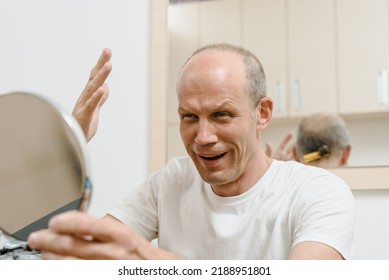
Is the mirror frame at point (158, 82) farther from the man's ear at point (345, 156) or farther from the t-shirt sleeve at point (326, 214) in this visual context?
the t-shirt sleeve at point (326, 214)

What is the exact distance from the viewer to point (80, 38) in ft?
6.01

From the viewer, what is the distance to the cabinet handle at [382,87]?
1.55m

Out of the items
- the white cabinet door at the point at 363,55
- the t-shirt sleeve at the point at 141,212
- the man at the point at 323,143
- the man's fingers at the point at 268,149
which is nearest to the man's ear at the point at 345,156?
the man at the point at 323,143

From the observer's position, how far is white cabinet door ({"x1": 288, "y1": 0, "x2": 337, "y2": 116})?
161 cm

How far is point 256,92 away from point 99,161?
0.83 metres

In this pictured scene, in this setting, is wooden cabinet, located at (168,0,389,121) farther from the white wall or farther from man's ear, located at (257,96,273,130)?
man's ear, located at (257,96,273,130)

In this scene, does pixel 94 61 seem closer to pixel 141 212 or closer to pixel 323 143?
pixel 141 212

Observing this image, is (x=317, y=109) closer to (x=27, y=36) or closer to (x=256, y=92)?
(x=256, y=92)

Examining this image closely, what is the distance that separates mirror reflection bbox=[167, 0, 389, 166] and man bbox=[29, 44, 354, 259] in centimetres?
47

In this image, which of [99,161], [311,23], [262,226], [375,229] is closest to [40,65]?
[99,161]

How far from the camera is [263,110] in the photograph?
1.19 meters

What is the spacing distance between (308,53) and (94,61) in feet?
2.65

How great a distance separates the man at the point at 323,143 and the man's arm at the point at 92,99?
76 centimetres

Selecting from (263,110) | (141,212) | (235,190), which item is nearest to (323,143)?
(263,110)
